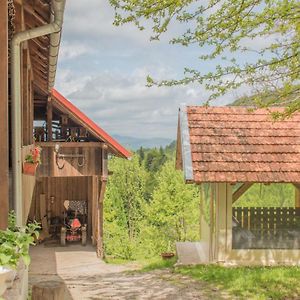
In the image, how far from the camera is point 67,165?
15.8 meters

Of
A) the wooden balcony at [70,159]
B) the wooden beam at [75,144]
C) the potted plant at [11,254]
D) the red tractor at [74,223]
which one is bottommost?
the red tractor at [74,223]

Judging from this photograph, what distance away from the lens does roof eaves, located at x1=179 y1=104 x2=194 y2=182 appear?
11.6 meters

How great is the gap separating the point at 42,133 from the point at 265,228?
321 inches

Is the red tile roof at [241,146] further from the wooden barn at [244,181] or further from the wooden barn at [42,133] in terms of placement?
the wooden barn at [42,133]

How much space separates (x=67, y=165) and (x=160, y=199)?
1901 centimetres

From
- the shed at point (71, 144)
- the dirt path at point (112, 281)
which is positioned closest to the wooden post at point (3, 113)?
the dirt path at point (112, 281)

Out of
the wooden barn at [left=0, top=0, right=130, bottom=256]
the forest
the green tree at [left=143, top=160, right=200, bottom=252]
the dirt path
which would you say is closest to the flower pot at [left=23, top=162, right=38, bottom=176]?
the wooden barn at [left=0, top=0, right=130, bottom=256]

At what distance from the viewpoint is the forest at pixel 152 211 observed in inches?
1337

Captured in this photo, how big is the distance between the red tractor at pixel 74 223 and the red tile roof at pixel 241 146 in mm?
8075

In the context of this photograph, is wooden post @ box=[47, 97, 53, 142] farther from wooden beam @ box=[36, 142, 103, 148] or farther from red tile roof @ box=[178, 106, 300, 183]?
red tile roof @ box=[178, 106, 300, 183]

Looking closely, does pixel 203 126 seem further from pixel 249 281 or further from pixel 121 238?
pixel 121 238

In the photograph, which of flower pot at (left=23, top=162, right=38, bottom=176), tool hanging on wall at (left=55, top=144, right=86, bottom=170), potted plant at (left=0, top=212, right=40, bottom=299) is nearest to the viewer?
potted plant at (left=0, top=212, right=40, bottom=299)

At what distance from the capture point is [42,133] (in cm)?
1609

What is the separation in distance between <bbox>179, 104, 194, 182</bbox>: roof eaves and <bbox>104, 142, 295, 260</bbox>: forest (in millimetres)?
11549
